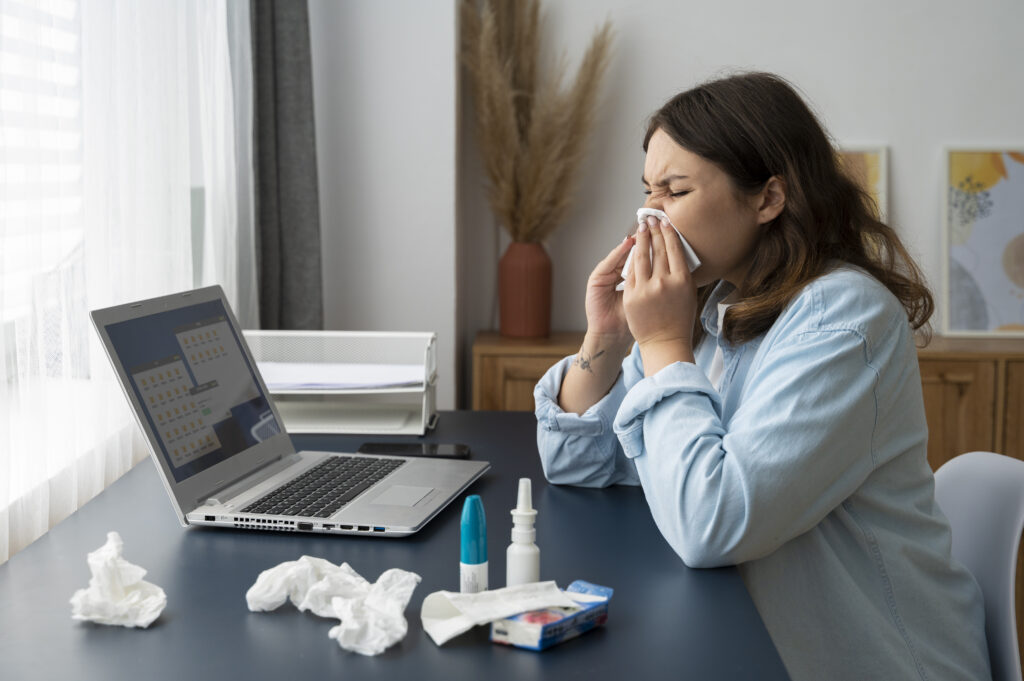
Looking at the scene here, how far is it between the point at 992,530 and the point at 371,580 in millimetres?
819

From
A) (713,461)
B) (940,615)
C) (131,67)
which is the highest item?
(131,67)

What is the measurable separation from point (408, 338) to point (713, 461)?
950 mm

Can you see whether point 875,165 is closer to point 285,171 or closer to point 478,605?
point 285,171

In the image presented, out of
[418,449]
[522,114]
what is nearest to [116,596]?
[418,449]

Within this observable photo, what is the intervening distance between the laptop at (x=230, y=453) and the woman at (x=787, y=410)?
0.25 m

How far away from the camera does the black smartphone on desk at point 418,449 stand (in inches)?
59.1

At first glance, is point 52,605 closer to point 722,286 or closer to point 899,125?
point 722,286

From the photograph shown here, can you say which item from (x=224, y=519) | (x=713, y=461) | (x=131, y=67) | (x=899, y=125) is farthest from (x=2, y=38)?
(x=899, y=125)

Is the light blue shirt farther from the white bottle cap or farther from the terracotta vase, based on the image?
the terracotta vase

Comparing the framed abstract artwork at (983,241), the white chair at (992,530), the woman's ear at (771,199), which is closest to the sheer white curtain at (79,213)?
the woman's ear at (771,199)

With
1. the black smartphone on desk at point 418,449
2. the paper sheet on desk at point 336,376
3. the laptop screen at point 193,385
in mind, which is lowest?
the black smartphone on desk at point 418,449

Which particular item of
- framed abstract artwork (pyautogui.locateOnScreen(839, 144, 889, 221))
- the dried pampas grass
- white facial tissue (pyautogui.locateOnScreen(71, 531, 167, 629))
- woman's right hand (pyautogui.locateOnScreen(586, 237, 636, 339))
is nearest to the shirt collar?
woman's right hand (pyautogui.locateOnScreen(586, 237, 636, 339))

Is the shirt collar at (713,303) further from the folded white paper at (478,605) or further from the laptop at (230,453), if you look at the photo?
the folded white paper at (478,605)

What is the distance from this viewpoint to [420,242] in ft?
8.73
